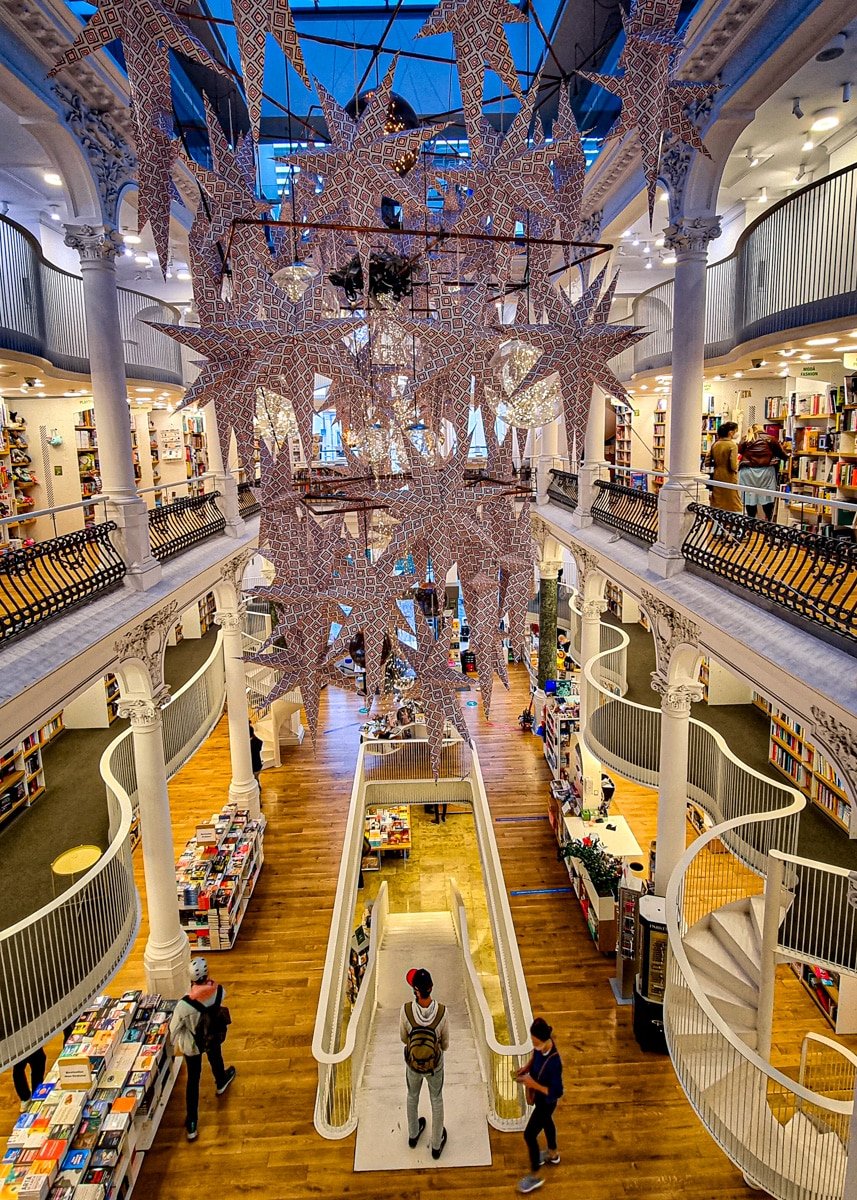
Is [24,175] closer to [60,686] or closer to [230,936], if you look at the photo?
[60,686]

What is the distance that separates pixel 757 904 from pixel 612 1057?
1895 millimetres

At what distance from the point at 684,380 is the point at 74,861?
651cm

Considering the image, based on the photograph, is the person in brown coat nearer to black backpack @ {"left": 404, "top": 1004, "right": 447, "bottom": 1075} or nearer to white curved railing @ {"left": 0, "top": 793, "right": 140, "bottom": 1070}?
black backpack @ {"left": 404, "top": 1004, "right": 447, "bottom": 1075}

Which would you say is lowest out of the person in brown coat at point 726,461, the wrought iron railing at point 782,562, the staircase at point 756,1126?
the staircase at point 756,1126

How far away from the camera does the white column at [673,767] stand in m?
7.04

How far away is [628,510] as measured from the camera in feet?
27.2

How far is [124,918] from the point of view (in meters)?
5.75

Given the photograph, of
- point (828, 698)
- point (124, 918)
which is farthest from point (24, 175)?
point (828, 698)

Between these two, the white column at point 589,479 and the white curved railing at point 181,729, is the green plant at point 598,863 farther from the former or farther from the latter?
the white curved railing at point 181,729

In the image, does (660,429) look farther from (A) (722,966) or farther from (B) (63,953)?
(B) (63,953)

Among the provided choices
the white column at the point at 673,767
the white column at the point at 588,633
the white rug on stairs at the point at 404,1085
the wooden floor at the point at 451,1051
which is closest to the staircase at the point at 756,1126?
the wooden floor at the point at 451,1051

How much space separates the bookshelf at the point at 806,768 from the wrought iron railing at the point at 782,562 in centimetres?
174

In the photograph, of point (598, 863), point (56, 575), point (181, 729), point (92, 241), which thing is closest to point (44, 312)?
point (92, 241)

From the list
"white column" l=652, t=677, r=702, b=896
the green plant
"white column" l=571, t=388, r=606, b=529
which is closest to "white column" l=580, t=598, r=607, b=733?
"white column" l=571, t=388, r=606, b=529
